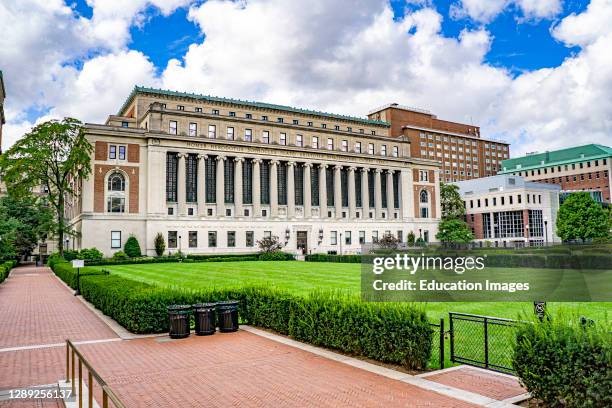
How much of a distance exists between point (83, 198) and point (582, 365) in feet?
217

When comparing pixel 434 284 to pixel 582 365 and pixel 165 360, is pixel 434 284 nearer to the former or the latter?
pixel 582 365

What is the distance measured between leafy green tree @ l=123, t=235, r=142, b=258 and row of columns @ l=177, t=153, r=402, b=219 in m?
8.24

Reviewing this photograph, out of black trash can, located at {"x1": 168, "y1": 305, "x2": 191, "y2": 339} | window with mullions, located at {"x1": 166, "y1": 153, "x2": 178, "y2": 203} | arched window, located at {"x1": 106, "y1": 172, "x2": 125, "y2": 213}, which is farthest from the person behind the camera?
window with mullions, located at {"x1": 166, "y1": 153, "x2": 178, "y2": 203}

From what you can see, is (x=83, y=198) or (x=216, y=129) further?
(x=216, y=129)

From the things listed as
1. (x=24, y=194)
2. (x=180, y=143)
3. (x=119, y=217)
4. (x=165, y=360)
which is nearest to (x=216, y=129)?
(x=180, y=143)

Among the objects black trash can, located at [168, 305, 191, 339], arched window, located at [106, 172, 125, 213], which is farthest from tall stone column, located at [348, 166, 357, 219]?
black trash can, located at [168, 305, 191, 339]

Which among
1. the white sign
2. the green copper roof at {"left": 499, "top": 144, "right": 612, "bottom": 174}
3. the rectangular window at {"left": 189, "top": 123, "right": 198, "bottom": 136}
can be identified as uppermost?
the green copper roof at {"left": 499, "top": 144, "right": 612, "bottom": 174}

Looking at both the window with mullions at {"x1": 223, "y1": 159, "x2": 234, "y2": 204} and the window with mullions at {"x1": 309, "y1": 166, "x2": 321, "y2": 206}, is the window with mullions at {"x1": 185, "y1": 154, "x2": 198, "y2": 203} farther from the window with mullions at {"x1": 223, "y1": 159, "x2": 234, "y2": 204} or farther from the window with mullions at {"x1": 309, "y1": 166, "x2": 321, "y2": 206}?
the window with mullions at {"x1": 309, "y1": 166, "x2": 321, "y2": 206}

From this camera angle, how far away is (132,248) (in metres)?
64.2

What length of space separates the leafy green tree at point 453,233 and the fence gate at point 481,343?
234 feet

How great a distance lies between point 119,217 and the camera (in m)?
66.4

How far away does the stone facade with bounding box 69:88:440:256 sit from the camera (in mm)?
67188

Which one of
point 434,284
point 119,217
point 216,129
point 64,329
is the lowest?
point 64,329

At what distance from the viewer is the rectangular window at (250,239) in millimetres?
75125
